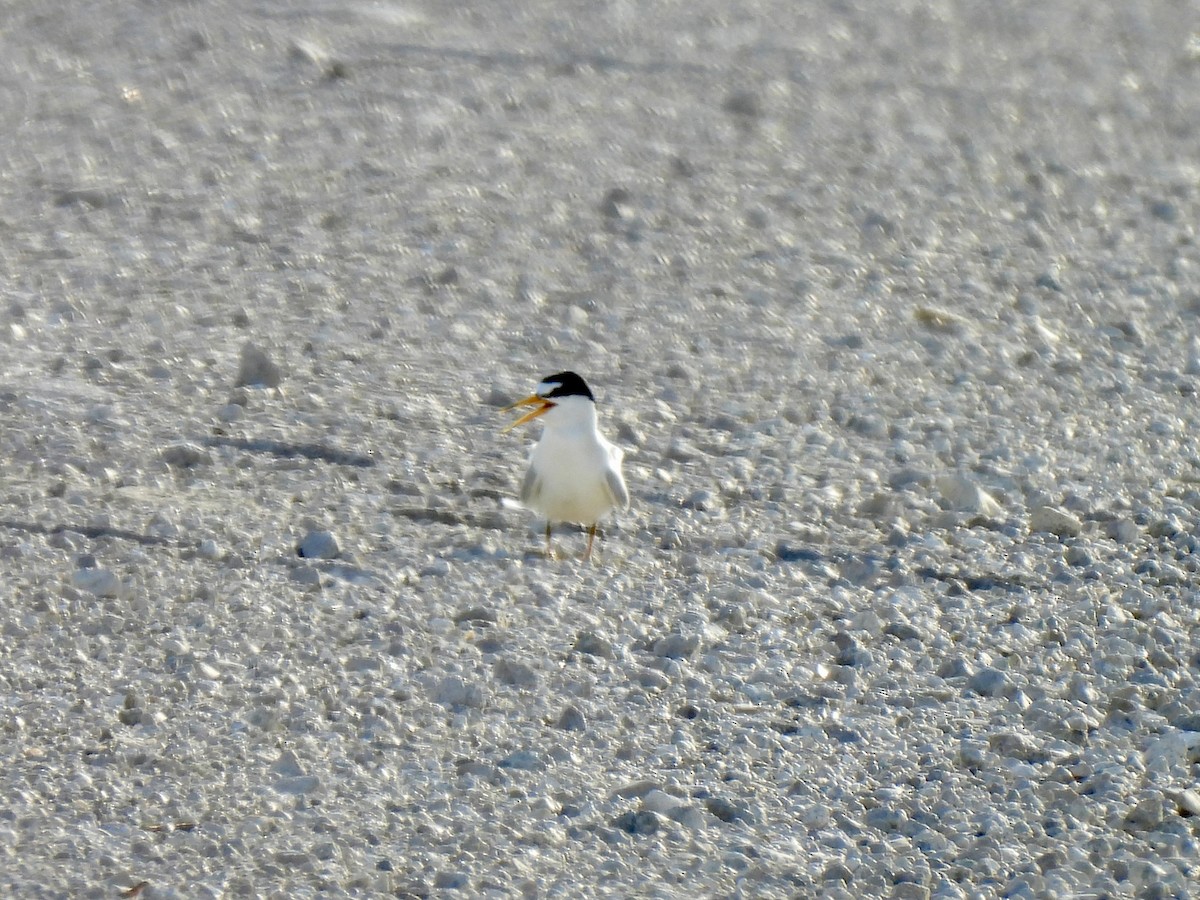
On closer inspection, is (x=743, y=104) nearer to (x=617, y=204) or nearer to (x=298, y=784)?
(x=617, y=204)

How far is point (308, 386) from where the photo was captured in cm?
648

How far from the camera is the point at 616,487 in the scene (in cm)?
574

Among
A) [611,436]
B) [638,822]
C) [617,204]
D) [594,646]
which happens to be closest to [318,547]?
[594,646]

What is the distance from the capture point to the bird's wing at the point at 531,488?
227 inches

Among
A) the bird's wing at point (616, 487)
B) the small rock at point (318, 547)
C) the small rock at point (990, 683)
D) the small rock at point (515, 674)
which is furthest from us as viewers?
the bird's wing at point (616, 487)

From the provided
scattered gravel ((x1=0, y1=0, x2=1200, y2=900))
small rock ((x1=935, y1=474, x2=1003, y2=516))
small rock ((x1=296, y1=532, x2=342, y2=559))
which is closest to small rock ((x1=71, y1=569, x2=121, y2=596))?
scattered gravel ((x1=0, y1=0, x2=1200, y2=900))

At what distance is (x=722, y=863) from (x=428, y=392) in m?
2.67

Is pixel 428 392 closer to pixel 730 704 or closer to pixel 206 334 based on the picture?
pixel 206 334

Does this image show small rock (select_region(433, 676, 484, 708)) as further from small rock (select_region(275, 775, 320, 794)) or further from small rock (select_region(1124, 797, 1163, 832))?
small rock (select_region(1124, 797, 1163, 832))

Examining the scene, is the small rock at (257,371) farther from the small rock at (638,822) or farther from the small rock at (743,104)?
the small rock at (743,104)

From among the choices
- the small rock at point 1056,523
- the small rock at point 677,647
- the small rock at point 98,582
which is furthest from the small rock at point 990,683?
the small rock at point 98,582

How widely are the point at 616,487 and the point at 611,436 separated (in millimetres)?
666

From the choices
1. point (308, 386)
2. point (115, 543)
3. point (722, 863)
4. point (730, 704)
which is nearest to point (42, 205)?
point (308, 386)

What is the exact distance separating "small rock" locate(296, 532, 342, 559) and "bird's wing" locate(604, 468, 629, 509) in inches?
34.2
